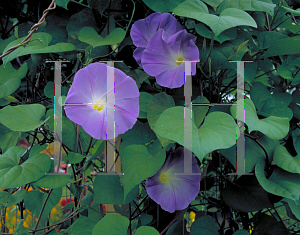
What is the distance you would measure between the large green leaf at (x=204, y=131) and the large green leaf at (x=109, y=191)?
0.22 metres

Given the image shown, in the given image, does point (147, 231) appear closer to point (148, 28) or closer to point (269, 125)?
point (269, 125)

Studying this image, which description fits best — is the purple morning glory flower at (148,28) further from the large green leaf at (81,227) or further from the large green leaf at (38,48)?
the large green leaf at (81,227)

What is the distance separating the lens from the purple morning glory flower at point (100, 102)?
49 cm

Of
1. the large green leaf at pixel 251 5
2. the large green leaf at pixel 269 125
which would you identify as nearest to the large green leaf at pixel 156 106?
the large green leaf at pixel 269 125

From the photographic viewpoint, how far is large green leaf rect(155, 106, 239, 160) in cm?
40

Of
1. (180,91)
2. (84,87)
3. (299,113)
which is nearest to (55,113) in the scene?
(84,87)

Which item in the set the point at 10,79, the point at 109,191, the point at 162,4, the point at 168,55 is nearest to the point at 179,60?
the point at 168,55

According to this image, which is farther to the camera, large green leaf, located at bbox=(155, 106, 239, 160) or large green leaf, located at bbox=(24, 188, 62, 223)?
large green leaf, located at bbox=(24, 188, 62, 223)

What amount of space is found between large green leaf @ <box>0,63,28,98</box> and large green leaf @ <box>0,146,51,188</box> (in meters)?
0.15

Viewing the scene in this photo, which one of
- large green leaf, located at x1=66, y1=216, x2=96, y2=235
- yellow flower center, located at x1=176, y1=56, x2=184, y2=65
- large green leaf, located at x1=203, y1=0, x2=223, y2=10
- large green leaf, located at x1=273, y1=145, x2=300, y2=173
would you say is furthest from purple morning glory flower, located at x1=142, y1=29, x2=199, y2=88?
large green leaf, located at x1=66, y1=216, x2=96, y2=235

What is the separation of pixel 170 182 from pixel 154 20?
1.22 feet

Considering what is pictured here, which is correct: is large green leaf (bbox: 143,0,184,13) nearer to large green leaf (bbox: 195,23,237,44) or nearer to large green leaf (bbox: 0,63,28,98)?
large green leaf (bbox: 195,23,237,44)

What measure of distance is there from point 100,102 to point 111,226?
10.2 inches

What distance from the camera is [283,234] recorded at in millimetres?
598
